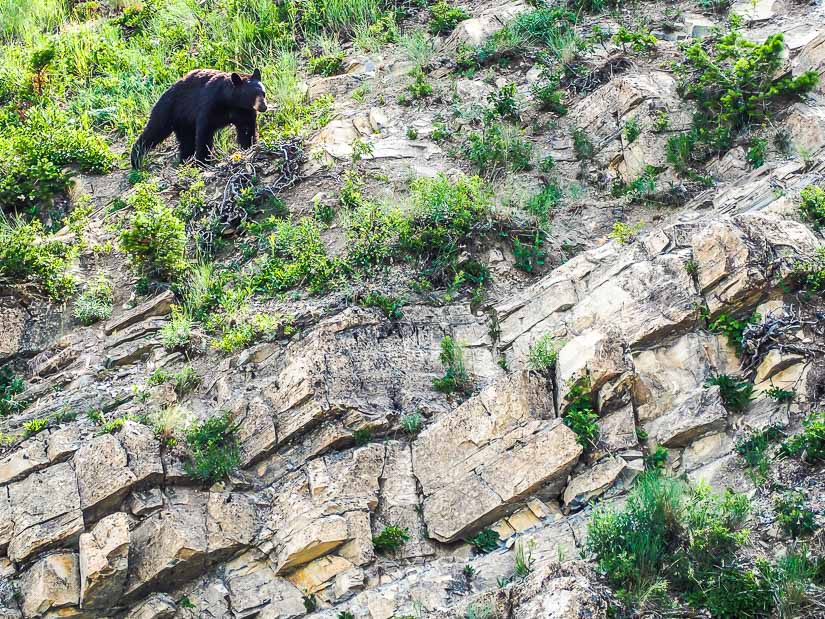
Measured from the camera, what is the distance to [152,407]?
32.0 ft

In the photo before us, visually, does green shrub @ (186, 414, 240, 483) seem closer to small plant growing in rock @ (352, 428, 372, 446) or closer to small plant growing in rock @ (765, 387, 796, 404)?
small plant growing in rock @ (352, 428, 372, 446)

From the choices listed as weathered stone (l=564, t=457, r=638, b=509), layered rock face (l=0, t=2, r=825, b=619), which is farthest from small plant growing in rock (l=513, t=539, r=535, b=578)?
weathered stone (l=564, t=457, r=638, b=509)

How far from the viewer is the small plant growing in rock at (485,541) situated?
8445 mm

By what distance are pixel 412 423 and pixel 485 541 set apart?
1395 mm

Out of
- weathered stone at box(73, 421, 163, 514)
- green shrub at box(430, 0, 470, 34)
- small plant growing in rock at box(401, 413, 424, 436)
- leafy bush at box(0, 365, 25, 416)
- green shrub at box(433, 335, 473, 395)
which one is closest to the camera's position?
weathered stone at box(73, 421, 163, 514)

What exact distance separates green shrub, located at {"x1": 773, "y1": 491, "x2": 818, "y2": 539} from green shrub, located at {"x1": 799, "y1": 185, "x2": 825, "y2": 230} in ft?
9.84

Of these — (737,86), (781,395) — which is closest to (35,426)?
(781,395)

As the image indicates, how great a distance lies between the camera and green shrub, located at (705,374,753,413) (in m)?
8.69

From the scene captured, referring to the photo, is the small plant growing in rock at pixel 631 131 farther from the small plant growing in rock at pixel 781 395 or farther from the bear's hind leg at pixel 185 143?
the bear's hind leg at pixel 185 143

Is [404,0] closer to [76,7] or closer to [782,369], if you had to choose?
[76,7]

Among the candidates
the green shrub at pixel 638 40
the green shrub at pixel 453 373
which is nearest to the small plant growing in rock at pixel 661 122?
the green shrub at pixel 638 40

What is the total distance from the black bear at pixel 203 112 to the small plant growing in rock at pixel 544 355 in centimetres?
561

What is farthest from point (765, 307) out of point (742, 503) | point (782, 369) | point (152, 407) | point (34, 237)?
point (34, 237)

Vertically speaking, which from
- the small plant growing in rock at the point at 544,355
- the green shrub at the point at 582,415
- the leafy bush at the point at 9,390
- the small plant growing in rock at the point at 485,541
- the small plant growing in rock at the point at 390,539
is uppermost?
the leafy bush at the point at 9,390
